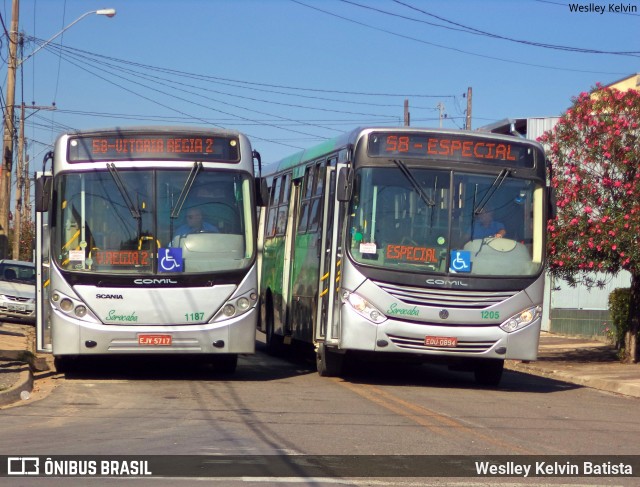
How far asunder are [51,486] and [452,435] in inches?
163

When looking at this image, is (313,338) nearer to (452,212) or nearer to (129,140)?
(452,212)

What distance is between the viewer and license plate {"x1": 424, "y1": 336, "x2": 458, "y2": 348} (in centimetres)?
1393

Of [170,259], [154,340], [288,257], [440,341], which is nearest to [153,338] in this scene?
[154,340]

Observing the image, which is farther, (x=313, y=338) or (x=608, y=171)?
(x=608, y=171)

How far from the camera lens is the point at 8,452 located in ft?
28.7

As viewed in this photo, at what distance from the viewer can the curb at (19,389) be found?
1243cm

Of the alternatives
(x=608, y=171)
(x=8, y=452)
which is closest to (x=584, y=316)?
(x=608, y=171)

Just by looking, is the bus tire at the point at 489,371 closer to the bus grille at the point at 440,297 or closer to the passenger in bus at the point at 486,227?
the bus grille at the point at 440,297

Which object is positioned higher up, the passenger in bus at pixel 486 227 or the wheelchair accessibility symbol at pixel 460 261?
the passenger in bus at pixel 486 227

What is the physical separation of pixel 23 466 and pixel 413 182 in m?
7.34

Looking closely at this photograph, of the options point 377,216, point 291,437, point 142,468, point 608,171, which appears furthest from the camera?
point 608,171

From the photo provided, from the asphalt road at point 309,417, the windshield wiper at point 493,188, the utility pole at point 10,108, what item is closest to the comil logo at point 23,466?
the asphalt road at point 309,417

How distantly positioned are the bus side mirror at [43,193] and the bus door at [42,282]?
4cm

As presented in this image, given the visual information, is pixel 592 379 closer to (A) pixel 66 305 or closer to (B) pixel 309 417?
(B) pixel 309 417
